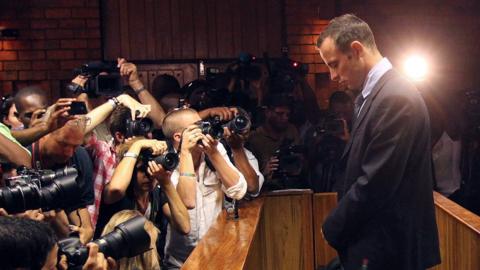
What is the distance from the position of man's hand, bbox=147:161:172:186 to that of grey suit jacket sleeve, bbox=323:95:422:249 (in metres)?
0.93

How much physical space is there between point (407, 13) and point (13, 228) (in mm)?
6082

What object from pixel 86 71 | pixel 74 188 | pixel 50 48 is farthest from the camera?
pixel 50 48

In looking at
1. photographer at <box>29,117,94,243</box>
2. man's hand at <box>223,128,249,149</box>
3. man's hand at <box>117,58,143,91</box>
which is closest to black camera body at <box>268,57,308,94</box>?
man's hand at <box>117,58,143,91</box>

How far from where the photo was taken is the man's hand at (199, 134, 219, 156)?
3432 mm

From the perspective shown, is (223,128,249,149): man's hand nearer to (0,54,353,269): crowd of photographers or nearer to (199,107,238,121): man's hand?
(0,54,353,269): crowd of photographers

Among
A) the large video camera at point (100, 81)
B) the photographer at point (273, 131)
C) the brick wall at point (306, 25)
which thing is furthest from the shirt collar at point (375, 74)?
the brick wall at point (306, 25)

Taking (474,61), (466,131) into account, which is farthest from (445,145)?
(474,61)

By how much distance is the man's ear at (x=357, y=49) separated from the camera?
106 inches

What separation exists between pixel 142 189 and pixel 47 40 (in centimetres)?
393

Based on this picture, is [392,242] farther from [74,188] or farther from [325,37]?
[74,188]

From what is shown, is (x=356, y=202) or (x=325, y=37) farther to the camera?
(x=325, y=37)

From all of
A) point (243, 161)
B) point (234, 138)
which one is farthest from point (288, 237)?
point (234, 138)

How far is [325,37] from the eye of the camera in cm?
277

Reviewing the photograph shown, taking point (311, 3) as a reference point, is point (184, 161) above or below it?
below
